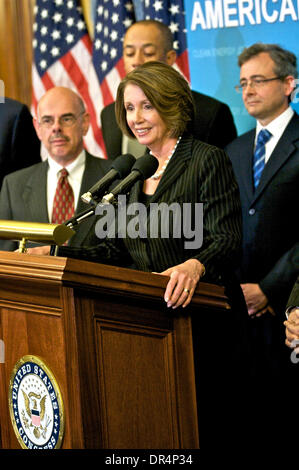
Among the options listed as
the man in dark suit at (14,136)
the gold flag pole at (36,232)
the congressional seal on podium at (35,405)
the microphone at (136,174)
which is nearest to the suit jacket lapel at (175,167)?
the microphone at (136,174)

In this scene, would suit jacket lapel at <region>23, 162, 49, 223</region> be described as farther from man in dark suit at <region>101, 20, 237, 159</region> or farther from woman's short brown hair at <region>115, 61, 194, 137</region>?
woman's short brown hair at <region>115, 61, 194, 137</region>

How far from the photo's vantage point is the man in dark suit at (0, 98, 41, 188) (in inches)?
170

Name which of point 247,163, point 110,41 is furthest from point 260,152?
point 110,41

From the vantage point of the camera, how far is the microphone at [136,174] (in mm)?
2244

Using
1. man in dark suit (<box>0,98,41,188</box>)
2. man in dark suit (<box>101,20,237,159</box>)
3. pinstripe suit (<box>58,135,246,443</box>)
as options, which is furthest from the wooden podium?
man in dark suit (<box>0,98,41,188</box>)

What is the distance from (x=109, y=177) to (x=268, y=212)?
1.47 metres

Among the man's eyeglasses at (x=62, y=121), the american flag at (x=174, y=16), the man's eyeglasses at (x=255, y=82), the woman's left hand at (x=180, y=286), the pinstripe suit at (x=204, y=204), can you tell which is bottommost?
the woman's left hand at (x=180, y=286)

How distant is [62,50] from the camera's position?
5445 millimetres

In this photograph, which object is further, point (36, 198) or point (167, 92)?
point (36, 198)

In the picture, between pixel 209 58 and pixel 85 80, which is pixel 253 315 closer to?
pixel 209 58

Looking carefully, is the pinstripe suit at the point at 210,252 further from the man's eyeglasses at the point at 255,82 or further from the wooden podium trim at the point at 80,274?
the man's eyeglasses at the point at 255,82

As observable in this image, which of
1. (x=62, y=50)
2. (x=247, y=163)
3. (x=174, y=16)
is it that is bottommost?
(x=247, y=163)

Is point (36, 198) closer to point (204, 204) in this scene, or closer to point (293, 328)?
point (204, 204)

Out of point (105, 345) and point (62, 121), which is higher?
point (62, 121)
